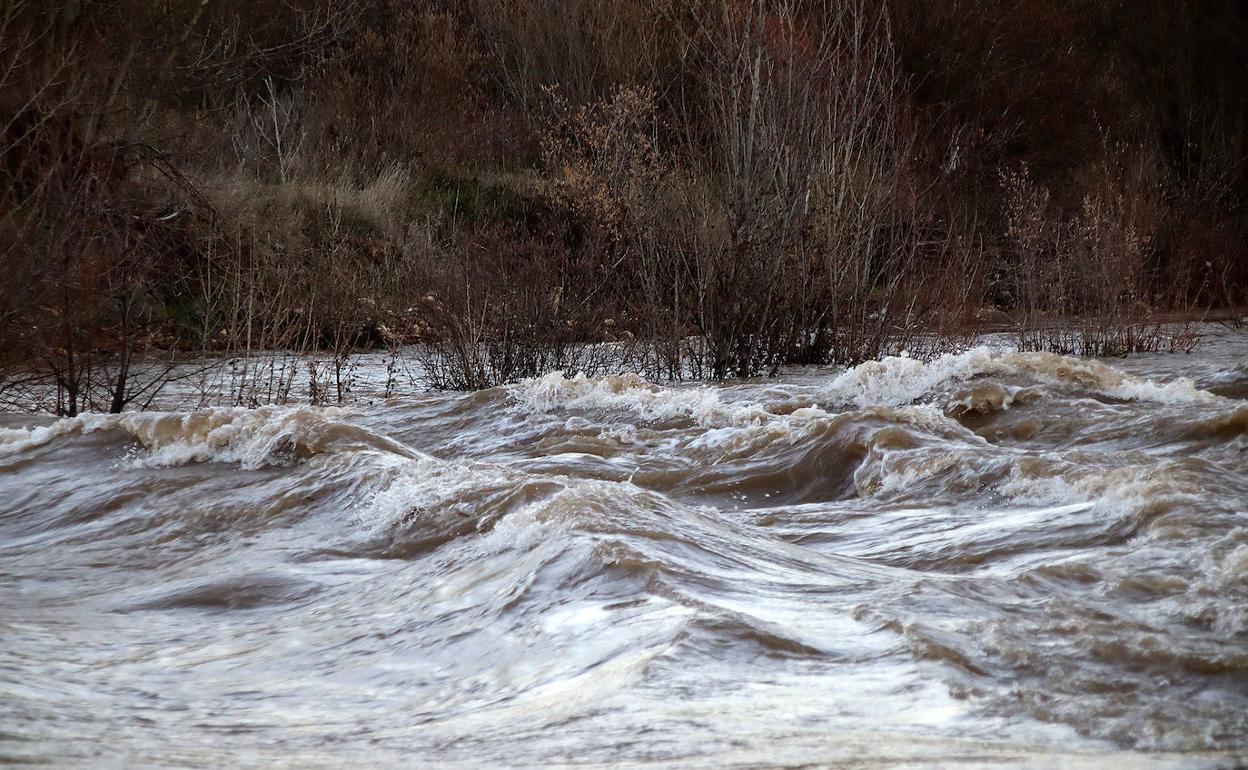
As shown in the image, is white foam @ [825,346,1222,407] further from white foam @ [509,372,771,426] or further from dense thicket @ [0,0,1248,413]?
dense thicket @ [0,0,1248,413]

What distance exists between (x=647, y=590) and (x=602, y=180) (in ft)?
38.9

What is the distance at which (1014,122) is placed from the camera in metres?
22.0

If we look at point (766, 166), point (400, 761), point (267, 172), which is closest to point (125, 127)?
point (267, 172)

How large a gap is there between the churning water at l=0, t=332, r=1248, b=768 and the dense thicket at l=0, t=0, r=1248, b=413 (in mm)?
2980

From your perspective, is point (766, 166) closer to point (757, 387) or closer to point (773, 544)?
point (757, 387)

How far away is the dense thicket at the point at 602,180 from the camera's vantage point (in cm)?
1105

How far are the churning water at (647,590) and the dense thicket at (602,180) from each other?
9.78 ft

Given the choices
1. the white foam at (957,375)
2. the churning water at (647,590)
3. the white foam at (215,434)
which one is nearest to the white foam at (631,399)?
the churning water at (647,590)

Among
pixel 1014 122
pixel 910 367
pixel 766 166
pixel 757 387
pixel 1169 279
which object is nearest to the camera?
pixel 910 367

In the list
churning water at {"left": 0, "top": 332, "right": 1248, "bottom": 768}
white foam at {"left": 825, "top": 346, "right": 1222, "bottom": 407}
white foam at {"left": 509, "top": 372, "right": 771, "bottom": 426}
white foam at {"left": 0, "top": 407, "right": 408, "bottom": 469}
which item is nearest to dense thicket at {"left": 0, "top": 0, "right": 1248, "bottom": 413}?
white foam at {"left": 0, "top": 407, "right": 408, "bottom": 469}

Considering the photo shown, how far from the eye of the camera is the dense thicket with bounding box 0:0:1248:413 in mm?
11047

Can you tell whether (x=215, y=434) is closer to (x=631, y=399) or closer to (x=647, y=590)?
(x=631, y=399)

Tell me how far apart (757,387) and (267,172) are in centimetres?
1092

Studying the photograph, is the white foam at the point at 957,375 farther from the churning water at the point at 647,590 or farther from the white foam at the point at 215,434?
the white foam at the point at 215,434
